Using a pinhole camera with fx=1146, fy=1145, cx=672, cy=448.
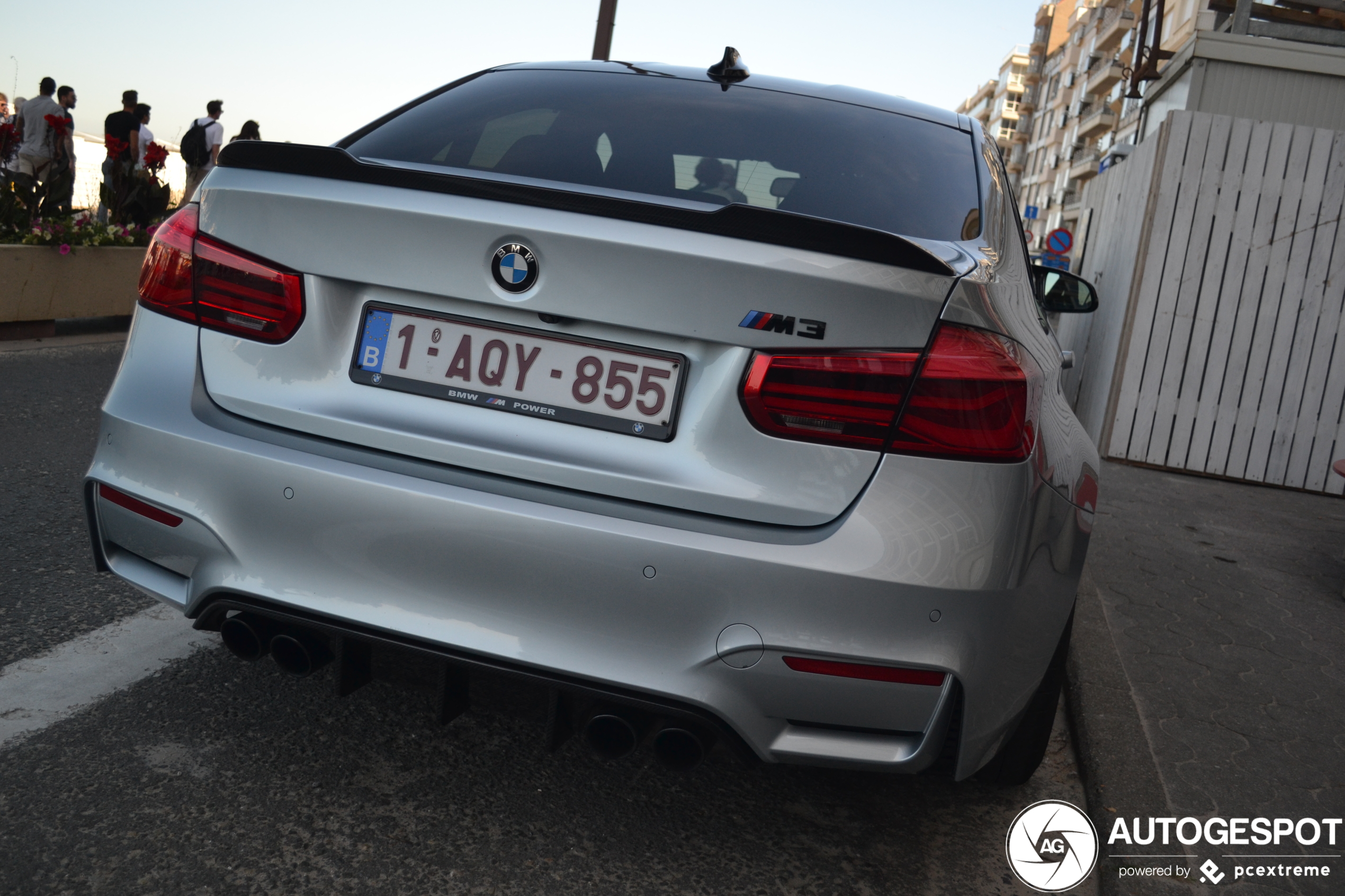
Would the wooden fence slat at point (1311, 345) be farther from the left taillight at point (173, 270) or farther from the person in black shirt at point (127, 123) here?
the person in black shirt at point (127, 123)

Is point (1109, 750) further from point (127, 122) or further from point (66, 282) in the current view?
point (127, 122)

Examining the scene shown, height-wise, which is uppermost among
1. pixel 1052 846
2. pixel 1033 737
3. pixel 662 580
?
pixel 662 580

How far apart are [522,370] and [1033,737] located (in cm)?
153

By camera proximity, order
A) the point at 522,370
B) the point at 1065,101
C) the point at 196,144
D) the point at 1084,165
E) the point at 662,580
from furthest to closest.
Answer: the point at 1065,101 < the point at 1084,165 < the point at 196,144 < the point at 522,370 < the point at 662,580

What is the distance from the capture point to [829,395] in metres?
1.88

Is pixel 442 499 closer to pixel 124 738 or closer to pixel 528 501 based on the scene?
pixel 528 501

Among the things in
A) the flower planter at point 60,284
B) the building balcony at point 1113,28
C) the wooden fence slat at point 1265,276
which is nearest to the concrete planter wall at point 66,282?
the flower planter at point 60,284

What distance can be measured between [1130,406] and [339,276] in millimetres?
7791

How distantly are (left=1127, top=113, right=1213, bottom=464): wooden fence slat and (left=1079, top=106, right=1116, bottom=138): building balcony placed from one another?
5318 cm

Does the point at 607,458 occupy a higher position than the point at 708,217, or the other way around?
the point at 708,217

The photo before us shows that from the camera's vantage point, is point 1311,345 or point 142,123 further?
point 142,123

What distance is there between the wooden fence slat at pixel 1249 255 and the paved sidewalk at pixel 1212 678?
184cm

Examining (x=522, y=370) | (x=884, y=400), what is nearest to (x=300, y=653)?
(x=522, y=370)

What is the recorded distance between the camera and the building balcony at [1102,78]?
58.4 metres
